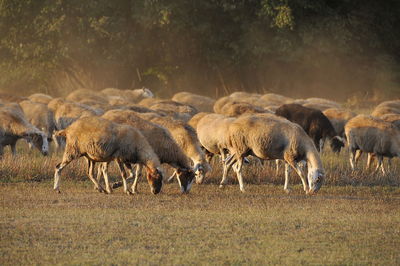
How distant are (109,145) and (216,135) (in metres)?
3.74

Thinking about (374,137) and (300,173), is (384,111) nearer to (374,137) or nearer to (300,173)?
(374,137)

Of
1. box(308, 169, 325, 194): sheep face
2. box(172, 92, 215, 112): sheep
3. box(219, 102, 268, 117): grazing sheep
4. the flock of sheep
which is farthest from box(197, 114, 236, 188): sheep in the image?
box(172, 92, 215, 112): sheep

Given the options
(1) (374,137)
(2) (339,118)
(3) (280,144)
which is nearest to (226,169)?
(3) (280,144)

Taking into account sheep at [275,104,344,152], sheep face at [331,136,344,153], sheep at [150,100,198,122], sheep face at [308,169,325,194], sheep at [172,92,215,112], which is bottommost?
sheep at [172,92,215,112]

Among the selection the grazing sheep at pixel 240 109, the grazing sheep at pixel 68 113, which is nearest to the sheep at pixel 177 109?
the grazing sheep at pixel 240 109

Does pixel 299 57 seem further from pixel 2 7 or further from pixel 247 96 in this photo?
pixel 2 7

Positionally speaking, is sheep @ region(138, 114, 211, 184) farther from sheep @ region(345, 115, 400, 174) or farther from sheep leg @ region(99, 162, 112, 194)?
sheep @ region(345, 115, 400, 174)

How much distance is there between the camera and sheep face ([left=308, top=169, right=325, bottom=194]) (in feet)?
49.6

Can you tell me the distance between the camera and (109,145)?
14211 mm

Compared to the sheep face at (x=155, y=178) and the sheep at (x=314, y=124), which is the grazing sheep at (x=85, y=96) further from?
the sheep face at (x=155, y=178)

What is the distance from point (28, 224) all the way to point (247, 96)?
22.2m

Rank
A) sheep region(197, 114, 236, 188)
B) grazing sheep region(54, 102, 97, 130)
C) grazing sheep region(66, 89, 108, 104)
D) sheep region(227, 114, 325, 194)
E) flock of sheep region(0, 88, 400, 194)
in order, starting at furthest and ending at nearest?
1. grazing sheep region(66, 89, 108, 104)
2. grazing sheep region(54, 102, 97, 130)
3. sheep region(197, 114, 236, 188)
4. sheep region(227, 114, 325, 194)
5. flock of sheep region(0, 88, 400, 194)

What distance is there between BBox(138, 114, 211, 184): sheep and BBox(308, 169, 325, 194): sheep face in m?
2.48

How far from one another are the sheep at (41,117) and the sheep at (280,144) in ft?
30.7
